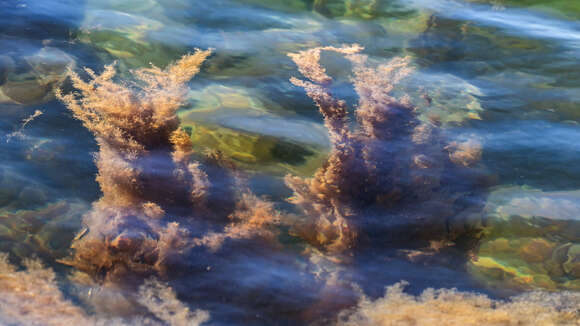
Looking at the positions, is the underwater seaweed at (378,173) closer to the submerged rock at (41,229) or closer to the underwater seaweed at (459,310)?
the underwater seaweed at (459,310)

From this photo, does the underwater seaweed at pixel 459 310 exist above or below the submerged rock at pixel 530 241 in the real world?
below

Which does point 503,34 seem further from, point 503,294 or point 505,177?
point 503,294

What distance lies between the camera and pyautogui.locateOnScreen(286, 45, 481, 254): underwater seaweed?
5.05 ft

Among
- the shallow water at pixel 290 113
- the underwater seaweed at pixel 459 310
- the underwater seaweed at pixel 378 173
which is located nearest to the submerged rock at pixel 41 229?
the shallow water at pixel 290 113

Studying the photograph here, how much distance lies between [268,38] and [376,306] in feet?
5.46

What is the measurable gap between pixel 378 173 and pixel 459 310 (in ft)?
1.80

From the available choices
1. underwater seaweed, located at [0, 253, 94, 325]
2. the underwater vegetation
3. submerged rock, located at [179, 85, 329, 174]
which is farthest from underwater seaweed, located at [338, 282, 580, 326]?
underwater seaweed, located at [0, 253, 94, 325]

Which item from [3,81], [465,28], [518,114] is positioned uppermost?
[465,28]

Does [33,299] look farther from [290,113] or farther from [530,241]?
[530,241]

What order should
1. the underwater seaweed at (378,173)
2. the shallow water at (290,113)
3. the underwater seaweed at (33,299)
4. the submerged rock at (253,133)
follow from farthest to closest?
the submerged rock at (253,133)
the underwater seaweed at (378,173)
the shallow water at (290,113)
the underwater seaweed at (33,299)

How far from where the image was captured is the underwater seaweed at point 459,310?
1.26 meters

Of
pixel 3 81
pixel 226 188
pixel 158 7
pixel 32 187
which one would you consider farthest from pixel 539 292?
pixel 158 7

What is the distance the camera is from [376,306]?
4.28 ft

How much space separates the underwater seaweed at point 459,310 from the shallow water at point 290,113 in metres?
0.04
